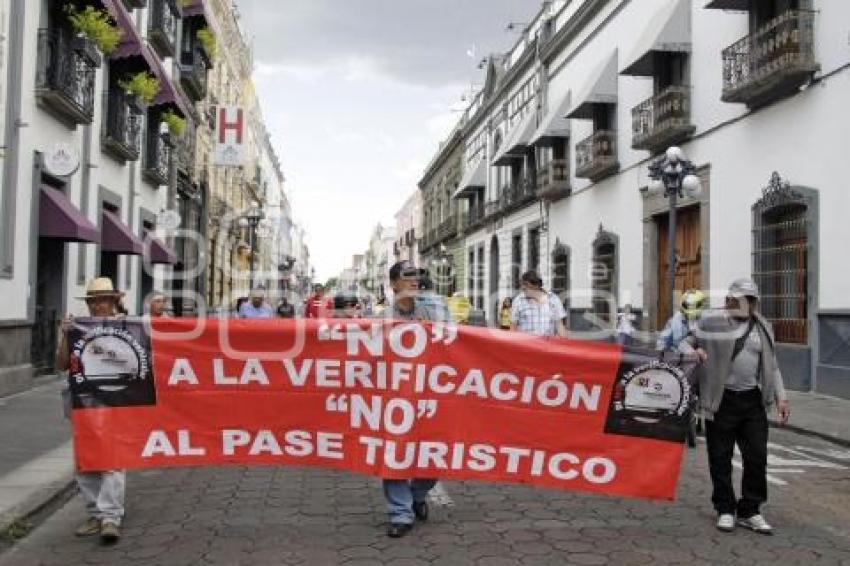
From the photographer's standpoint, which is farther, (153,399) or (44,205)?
(44,205)

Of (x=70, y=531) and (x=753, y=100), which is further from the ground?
(x=753, y=100)

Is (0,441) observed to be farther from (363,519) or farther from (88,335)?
(363,519)

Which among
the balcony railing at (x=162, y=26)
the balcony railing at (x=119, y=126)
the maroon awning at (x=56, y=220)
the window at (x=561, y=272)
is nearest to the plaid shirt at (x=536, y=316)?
the maroon awning at (x=56, y=220)

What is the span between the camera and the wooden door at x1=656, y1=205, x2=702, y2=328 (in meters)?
19.7

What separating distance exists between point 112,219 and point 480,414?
13.2 metres

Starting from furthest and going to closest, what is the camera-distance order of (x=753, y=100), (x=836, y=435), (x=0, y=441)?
(x=753, y=100)
(x=836, y=435)
(x=0, y=441)

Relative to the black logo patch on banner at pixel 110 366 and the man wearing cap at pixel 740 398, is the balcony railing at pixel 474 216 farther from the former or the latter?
the black logo patch on banner at pixel 110 366

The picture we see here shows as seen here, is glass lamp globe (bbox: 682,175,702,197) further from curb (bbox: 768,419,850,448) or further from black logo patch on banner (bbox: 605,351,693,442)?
black logo patch on banner (bbox: 605,351,693,442)

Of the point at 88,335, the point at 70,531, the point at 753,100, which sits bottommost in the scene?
the point at 70,531

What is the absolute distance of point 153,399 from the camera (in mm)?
5957

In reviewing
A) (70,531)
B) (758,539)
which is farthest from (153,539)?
(758,539)

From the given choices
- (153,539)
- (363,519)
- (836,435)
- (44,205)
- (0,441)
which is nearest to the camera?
(153,539)

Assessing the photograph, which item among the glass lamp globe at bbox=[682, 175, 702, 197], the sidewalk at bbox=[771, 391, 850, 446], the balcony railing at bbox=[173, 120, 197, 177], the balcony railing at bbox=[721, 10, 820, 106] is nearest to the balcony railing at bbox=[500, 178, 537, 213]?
the balcony railing at bbox=[173, 120, 197, 177]

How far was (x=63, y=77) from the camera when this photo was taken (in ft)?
45.1
